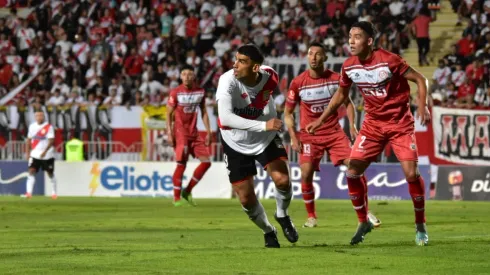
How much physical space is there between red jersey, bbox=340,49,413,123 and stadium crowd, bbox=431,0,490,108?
1601cm

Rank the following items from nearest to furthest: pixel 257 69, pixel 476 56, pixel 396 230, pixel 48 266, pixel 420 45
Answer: pixel 48 266
pixel 257 69
pixel 396 230
pixel 476 56
pixel 420 45

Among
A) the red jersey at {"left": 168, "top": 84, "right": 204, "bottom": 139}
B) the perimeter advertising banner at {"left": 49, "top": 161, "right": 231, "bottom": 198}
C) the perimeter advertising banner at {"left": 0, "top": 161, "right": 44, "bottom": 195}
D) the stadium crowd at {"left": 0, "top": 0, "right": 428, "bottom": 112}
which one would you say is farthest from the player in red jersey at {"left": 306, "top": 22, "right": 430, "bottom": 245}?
the perimeter advertising banner at {"left": 0, "top": 161, "right": 44, "bottom": 195}

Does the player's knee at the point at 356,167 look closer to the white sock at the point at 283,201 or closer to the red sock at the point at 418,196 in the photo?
the red sock at the point at 418,196

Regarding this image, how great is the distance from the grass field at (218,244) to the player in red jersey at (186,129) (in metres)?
1.53

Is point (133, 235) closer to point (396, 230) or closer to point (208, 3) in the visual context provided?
point (396, 230)

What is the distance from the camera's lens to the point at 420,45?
34.8 meters

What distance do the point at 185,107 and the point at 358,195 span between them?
1145 centimetres

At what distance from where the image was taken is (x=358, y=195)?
45.5ft

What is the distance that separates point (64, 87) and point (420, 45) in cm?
1199

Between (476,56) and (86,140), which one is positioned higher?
(476,56)

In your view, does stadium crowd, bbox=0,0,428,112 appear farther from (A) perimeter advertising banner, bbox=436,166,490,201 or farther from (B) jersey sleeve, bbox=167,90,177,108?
(B) jersey sleeve, bbox=167,90,177,108

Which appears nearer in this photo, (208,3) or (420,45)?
(420,45)

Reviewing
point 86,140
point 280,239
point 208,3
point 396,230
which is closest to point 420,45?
point 208,3

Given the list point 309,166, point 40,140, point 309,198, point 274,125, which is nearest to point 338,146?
point 309,166
